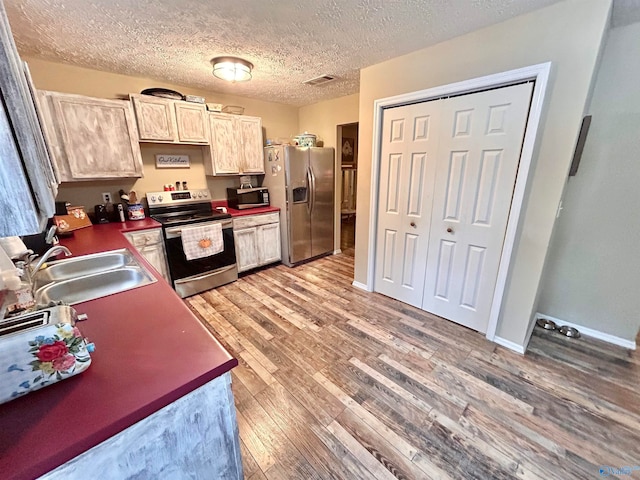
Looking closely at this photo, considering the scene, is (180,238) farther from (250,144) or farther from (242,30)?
(242,30)

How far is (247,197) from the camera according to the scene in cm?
366

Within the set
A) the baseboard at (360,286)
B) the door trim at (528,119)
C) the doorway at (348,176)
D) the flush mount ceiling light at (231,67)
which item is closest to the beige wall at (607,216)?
the door trim at (528,119)

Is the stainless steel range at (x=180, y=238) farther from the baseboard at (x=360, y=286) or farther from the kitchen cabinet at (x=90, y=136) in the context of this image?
the baseboard at (x=360, y=286)

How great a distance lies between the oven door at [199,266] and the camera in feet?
9.21

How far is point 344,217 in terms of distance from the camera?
702 centimetres

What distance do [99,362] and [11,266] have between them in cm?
77

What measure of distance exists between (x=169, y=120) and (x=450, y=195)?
3.04m

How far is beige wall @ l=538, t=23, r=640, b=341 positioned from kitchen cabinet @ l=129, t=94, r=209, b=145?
3.72 m

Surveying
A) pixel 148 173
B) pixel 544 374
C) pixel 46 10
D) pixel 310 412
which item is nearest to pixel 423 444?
pixel 310 412

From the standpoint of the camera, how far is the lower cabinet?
2.58m

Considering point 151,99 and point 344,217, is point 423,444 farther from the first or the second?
point 344,217

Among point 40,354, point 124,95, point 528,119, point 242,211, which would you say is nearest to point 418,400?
point 40,354

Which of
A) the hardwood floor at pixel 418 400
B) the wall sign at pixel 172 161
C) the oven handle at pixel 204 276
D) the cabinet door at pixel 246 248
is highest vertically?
the wall sign at pixel 172 161

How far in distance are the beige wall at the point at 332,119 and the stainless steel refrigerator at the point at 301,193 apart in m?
0.30
